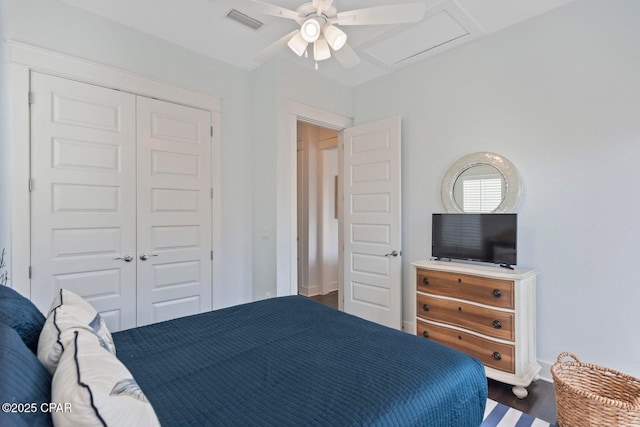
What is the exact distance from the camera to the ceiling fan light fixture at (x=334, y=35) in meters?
1.93

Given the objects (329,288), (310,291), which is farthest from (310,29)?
(329,288)

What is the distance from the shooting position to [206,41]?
290 centimetres

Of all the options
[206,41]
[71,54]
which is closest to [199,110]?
[206,41]

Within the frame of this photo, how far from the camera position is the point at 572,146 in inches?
94.7

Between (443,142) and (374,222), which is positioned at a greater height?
(443,142)

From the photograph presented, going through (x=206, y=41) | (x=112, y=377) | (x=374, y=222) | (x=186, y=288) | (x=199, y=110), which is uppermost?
(x=206, y=41)

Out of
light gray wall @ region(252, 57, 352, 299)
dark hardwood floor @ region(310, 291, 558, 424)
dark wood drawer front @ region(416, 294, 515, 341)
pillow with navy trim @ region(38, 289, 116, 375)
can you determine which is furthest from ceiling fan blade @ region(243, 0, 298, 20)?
dark hardwood floor @ region(310, 291, 558, 424)

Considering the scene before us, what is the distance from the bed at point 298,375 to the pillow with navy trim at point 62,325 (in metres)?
0.10

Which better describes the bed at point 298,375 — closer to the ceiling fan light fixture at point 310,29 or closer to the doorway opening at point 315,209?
the ceiling fan light fixture at point 310,29

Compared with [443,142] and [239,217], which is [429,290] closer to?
[443,142]

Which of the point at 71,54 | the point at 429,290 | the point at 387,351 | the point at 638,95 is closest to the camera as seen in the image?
the point at 387,351

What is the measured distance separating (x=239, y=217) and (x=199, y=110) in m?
1.17

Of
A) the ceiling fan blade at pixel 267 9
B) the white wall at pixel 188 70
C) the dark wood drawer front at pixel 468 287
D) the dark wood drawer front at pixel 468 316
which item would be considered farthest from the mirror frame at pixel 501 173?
the white wall at pixel 188 70

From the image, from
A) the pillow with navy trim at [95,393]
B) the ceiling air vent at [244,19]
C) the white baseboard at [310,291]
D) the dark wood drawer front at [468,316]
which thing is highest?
the ceiling air vent at [244,19]
